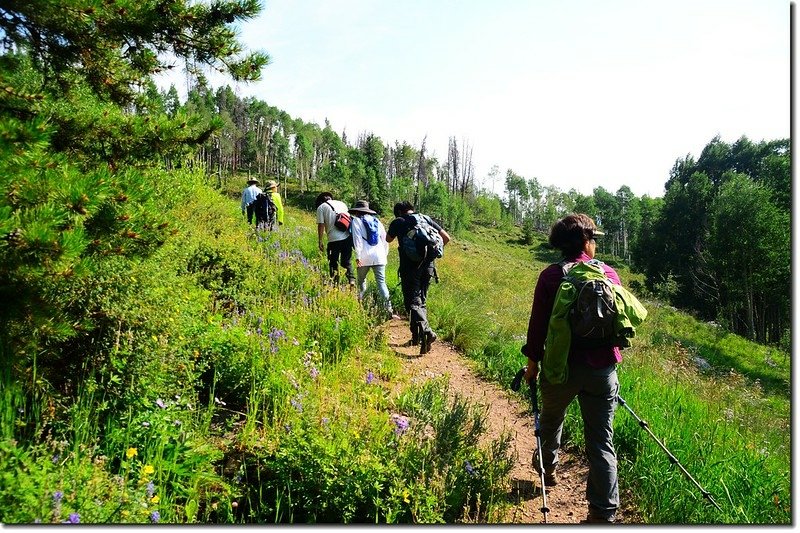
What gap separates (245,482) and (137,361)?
102 cm

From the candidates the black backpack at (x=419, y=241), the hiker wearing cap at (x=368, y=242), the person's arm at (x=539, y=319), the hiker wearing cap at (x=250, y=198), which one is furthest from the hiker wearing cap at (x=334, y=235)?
the person's arm at (x=539, y=319)

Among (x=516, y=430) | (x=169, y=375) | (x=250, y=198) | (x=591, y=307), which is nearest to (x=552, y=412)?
(x=591, y=307)

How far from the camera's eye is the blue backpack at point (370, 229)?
22.0 ft

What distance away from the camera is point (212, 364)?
143 inches

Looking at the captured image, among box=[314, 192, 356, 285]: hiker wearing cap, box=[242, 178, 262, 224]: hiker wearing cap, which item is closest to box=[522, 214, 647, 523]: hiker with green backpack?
box=[314, 192, 356, 285]: hiker wearing cap

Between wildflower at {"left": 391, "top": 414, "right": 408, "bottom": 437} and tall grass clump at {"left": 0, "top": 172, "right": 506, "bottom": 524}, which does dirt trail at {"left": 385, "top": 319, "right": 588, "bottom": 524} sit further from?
wildflower at {"left": 391, "top": 414, "right": 408, "bottom": 437}

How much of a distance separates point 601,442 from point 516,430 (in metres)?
1.47

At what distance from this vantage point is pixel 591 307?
2.69 meters

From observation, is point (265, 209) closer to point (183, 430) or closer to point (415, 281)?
point (415, 281)

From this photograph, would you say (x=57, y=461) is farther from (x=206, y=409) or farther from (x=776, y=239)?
(x=776, y=239)

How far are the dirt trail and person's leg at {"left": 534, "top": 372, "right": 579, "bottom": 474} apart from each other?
0.75 feet

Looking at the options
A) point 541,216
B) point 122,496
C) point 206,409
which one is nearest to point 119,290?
point 206,409

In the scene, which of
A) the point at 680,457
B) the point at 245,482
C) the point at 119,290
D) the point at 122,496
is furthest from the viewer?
the point at 680,457

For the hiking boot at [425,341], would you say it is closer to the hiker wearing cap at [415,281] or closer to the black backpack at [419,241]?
the hiker wearing cap at [415,281]
